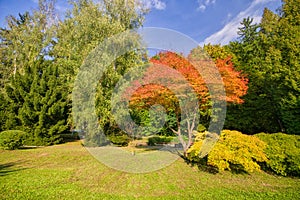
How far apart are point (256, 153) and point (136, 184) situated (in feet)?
11.6

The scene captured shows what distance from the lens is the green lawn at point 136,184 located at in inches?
170

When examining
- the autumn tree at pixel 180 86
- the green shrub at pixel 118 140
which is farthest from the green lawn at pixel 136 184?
the green shrub at pixel 118 140

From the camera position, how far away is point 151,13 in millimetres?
13938

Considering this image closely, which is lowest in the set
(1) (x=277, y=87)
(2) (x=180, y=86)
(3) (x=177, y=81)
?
(2) (x=180, y=86)

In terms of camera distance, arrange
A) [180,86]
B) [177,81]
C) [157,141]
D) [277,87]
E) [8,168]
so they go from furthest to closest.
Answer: [157,141]
[277,87]
[177,81]
[180,86]
[8,168]

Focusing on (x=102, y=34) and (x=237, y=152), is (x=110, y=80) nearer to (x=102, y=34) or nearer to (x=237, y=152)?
(x=102, y=34)

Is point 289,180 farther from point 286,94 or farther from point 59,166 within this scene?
point 59,166

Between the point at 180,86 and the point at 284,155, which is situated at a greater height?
the point at 180,86

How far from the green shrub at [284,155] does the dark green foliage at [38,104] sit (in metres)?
12.2

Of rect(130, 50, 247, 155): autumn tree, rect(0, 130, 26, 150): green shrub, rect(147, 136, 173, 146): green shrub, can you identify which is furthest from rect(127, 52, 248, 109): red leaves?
rect(0, 130, 26, 150): green shrub

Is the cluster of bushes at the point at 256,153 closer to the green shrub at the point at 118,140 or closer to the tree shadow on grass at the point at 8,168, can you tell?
the tree shadow on grass at the point at 8,168

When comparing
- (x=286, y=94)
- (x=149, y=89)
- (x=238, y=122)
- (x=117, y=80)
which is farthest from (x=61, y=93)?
(x=286, y=94)

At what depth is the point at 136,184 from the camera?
16.6 ft

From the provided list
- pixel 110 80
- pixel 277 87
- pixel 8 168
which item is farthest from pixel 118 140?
pixel 277 87
